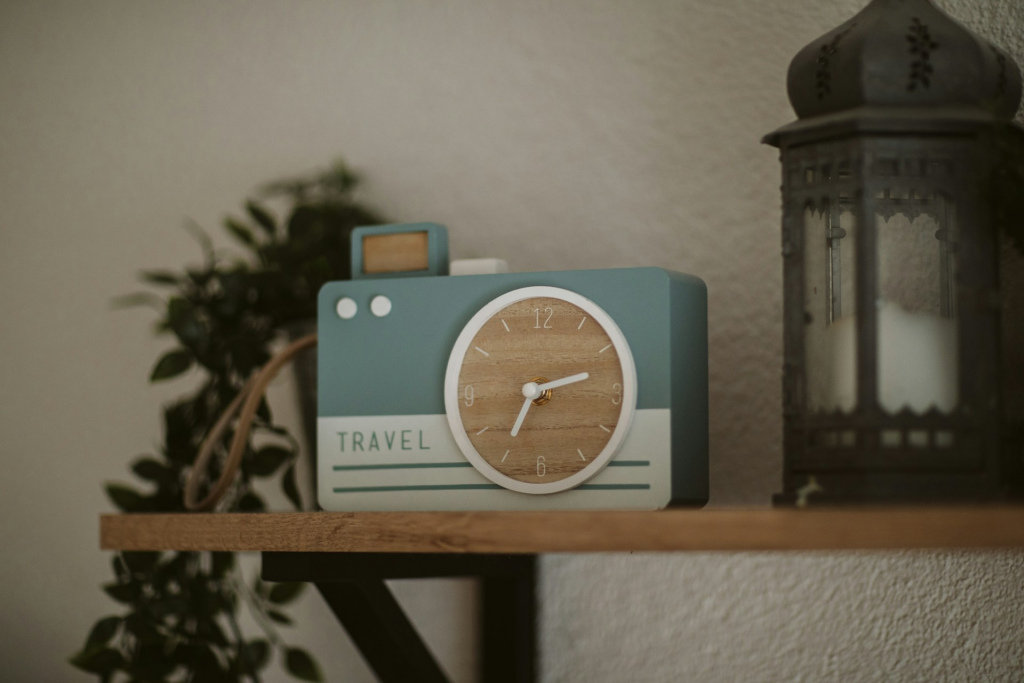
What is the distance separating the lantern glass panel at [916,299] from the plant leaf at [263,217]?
692 mm

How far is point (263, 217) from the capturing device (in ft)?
3.47

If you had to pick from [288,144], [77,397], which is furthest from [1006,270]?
[77,397]

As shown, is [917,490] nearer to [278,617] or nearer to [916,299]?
[916,299]

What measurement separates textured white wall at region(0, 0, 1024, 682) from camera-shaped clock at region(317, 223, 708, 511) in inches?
9.0

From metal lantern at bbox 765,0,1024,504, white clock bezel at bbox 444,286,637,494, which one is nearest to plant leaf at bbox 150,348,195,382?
white clock bezel at bbox 444,286,637,494

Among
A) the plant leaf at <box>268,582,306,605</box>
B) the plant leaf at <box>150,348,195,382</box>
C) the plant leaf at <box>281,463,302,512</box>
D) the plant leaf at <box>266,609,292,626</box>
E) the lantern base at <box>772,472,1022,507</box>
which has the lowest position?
the plant leaf at <box>266,609,292,626</box>

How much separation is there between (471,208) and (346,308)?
0.32 m

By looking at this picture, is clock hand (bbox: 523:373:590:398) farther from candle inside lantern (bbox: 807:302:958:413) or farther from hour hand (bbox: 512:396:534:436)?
candle inside lantern (bbox: 807:302:958:413)

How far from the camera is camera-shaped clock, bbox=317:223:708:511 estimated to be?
686 millimetres

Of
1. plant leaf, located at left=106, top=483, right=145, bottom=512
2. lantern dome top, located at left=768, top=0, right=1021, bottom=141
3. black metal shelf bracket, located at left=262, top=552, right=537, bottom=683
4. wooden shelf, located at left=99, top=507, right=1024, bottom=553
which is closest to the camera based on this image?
wooden shelf, located at left=99, top=507, right=1024, bottom=553

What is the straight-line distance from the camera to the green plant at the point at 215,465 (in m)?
0.94

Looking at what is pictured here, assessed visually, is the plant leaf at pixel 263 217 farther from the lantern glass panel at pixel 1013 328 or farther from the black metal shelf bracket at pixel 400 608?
the lantern glass panel at pixel 1013 328

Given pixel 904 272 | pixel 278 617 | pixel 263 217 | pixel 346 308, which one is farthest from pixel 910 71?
pixel 278 617

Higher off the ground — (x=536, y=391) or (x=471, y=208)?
(x=471, y=208)
